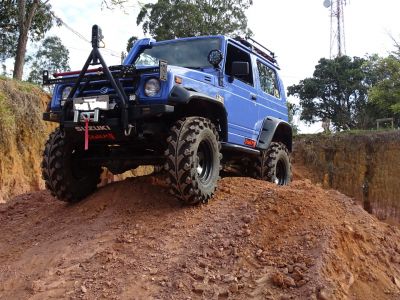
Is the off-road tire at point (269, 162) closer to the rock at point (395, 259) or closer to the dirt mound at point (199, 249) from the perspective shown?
the dirt mound at point (199, 249)

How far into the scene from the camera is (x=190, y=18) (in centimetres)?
2259

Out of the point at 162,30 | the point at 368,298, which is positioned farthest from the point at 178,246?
the point at 162,30

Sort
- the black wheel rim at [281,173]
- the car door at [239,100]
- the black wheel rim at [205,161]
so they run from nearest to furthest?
1. the black wheel rim at [205,161]
2. the car door at [239,100]
3. the black wheel rim at [281,173]

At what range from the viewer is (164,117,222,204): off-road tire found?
17.7 ft

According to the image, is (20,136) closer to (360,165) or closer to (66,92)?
(66,92)

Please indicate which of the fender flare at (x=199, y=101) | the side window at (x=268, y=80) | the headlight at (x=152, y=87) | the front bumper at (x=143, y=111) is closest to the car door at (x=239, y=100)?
the fender flare at (x=199, y=101)

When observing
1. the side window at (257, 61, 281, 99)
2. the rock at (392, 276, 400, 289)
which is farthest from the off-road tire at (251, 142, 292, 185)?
the rock at (392, 276, 400, 289)

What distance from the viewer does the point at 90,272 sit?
446 centimetres

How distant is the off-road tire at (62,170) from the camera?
20.6 feet

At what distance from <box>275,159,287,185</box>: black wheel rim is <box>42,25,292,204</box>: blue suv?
1.92ft

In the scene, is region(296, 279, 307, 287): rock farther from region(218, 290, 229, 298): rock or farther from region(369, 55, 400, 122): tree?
region(369, 55, 400, 122): tree

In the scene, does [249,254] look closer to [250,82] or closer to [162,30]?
[250,82]

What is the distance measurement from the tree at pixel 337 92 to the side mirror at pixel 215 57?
2337cm

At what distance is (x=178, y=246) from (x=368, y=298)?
6.07 ft
